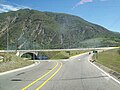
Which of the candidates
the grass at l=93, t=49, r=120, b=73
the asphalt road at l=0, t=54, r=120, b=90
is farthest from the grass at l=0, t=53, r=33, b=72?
the grass at l=93, t=49, r=120, b=73

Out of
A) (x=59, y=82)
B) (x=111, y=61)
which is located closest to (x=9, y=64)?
(x=59, y=82)

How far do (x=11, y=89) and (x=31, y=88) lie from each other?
903 mm

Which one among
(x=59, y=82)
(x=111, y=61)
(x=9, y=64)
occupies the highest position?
(x=59, y=82)

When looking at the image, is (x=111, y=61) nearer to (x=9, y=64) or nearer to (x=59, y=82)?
(x=9, y=64)

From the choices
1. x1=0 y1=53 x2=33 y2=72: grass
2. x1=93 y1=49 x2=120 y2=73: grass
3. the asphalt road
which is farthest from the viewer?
x1=93 y1=49 x2=120 y2=73: grass

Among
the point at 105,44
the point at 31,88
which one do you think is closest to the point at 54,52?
the point at 105,44

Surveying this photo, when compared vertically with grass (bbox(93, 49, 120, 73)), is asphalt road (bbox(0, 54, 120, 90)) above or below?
above

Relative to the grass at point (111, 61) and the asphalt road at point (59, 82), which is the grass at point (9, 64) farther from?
the grass at point (111, 61)

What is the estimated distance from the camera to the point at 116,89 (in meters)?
10.1

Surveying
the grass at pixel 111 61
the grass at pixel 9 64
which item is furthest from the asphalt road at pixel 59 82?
the grass at pixel 9 64

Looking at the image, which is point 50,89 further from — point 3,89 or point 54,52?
point 54,52

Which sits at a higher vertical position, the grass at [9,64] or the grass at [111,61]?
the grass at [9,64]

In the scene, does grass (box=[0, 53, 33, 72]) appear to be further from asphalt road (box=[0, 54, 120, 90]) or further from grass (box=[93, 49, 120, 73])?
grass (box=[93, 49, 120, 73])

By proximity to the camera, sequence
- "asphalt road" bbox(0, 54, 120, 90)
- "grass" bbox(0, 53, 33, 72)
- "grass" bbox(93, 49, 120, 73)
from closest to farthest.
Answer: "asphalt road" bbox(0, 54, 120, 90) → "grass" bbox(0, 53, 33, 72) → "grass" bbox(93, 49, 120, 73)
